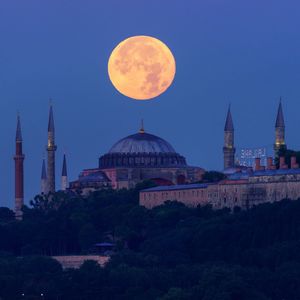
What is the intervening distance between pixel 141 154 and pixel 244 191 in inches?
808

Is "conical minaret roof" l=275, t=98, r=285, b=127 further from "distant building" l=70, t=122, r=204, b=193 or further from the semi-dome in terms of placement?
the semi-dome

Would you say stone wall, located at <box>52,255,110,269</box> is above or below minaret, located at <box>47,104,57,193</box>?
below

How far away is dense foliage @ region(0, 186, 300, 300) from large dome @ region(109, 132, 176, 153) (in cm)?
602

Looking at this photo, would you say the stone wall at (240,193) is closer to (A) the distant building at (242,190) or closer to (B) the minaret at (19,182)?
(A) the distant building at (242,190)

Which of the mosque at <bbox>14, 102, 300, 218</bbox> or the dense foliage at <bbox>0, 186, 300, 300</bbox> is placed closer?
the dense foliage at <bbox>0, 186, 300, 300</bbox>

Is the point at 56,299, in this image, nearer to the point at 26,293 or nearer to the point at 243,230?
the point at 26,293

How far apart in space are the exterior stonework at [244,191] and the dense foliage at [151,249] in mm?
1183

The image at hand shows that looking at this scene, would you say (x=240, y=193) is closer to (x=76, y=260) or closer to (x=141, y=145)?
(x=76, y=260)

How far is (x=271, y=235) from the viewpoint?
150625mm

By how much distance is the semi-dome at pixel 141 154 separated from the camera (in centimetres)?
17975

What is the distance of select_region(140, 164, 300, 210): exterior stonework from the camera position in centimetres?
15788

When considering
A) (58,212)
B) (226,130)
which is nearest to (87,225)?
(58,212)

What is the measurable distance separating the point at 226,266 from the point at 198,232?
10.9 meters

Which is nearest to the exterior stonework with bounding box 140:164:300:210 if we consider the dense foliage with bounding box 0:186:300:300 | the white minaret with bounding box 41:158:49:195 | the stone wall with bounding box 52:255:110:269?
the dense foliage with bounding box 0:186:300:300
